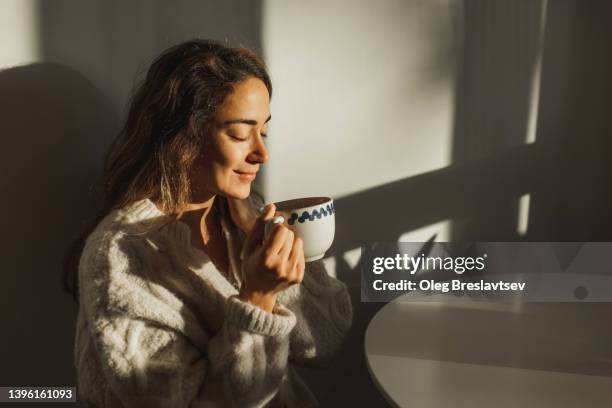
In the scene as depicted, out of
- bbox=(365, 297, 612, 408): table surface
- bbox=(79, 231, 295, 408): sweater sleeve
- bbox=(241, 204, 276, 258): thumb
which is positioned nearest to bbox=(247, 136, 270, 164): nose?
bbox=(241, 204, 276, 258): thumb

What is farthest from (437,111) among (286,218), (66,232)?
(66,232)

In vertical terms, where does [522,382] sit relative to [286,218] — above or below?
below

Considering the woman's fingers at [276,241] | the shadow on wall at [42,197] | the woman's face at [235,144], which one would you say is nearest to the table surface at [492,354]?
the woman's fingers at [276,241]

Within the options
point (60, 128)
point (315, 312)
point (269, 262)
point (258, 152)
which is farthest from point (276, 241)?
point (60, 128)

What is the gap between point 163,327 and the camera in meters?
0.86

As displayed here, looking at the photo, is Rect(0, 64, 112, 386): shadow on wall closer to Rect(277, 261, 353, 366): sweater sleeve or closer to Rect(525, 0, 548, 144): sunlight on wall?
Rect(277, 261, 353, 366): sweater sleeve

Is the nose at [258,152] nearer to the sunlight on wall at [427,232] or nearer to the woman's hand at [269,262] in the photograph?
the woman's hand at [269,262]

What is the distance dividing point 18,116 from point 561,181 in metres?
1.16

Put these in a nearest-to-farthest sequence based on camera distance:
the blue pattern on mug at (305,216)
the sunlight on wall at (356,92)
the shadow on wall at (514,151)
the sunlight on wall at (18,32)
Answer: the blue pattern on mug at (305,216), the sunlight on wall at (18,32), the sunlight on wall at (356,92), the shadow on wall at (514,151)

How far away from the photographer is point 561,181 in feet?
4.47

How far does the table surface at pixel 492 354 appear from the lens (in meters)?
0.78

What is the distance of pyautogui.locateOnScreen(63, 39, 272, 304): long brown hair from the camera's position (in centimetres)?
90

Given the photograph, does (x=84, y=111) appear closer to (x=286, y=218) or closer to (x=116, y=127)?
(x=116, y=127)

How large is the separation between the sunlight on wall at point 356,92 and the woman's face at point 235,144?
24 centimetres
